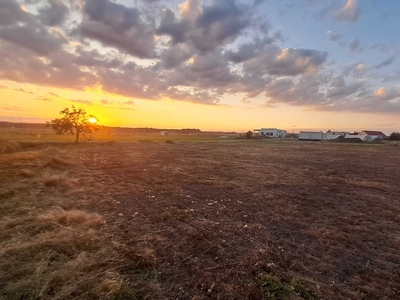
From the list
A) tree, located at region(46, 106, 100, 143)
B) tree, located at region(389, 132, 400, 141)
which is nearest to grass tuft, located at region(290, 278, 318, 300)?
tree, located at region(46, 106, 100, 143)

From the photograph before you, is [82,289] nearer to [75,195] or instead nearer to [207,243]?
[207,243]

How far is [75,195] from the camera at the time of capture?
26.6 feet

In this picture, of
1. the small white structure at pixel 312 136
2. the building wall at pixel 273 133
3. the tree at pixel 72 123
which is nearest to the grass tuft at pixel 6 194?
the tree at pixel 72 123

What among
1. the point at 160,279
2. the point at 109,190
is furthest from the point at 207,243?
the point at 109,190

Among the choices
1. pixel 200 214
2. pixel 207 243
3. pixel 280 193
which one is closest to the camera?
pixel 207 243

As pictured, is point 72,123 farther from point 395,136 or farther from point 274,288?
point 395,136

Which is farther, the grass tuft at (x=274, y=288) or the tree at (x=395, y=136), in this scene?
the tree at (x=395, y=136)

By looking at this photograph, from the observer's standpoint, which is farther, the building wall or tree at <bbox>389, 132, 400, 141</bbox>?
the building wall

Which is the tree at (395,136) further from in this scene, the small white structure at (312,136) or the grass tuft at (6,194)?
the grass tuft at (6,194)

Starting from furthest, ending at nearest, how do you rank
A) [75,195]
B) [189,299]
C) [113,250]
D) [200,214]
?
[75,195]
[200,214]
[113,250]
[189,299]

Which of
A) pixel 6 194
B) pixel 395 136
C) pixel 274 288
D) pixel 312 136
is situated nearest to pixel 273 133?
pixel 312 136

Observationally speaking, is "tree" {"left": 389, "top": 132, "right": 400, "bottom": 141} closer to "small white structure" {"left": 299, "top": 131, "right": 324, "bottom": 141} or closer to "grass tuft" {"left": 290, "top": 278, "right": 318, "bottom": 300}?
"small white structure" {"left": 299, "top": 131, "right": 324, "bottom": 141}

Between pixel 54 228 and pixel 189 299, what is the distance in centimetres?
377

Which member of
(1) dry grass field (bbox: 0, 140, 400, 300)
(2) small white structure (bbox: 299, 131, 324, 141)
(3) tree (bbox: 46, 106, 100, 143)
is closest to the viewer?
(1) dry grass field (bbox: 0, 140, 400, 300)
